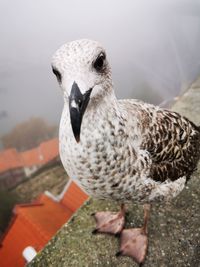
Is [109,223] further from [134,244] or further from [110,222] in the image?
[134,244]

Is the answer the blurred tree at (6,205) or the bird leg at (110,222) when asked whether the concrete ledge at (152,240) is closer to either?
the bird leg at (110,222)

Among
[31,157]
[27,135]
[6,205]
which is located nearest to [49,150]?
[31,157]

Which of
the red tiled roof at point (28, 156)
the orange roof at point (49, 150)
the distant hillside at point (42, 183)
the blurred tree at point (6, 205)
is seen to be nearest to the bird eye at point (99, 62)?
the blurred tree at point (6, 205)

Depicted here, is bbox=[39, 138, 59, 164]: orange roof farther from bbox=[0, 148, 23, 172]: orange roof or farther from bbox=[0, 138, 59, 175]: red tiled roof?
bbox=[0, 148, 23, 172]: orange roof

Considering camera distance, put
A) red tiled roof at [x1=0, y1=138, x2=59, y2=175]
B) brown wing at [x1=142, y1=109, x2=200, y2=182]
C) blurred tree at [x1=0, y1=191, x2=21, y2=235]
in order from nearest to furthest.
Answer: brown wing at [x1=142, y1=109, x2=200, y2=182] → blurred tree at [x1=0, y1=191, x2=21, y2=235] → red tiled roof at [x1=0, y1=138, x2=59, y2=175]

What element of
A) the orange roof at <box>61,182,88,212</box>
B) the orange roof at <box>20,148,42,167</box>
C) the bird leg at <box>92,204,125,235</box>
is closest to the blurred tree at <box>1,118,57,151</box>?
the orange roof at <box>20,148,42,167</box>

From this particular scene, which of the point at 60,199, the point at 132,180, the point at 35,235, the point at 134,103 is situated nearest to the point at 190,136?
the point at 134,103

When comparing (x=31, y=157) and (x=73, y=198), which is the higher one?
(x=73, y=198)

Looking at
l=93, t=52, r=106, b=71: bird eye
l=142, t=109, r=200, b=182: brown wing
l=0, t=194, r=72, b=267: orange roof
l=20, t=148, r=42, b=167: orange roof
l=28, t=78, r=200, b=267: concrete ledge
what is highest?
l=93, t=52, r=106, b=71: bird eye
